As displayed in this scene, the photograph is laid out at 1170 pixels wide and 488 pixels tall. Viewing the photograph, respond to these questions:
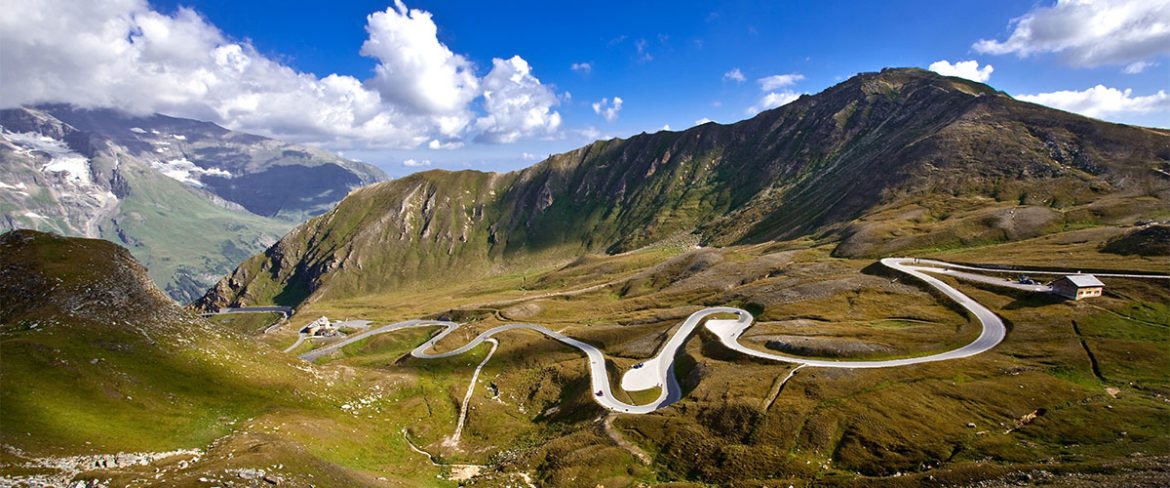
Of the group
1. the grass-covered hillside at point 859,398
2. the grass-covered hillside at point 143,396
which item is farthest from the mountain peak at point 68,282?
the grass-covered hillside at point 859,398

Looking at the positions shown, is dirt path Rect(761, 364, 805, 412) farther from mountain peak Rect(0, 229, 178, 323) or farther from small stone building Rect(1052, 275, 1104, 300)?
mountain peak Rect(0, 229, 178, 323)

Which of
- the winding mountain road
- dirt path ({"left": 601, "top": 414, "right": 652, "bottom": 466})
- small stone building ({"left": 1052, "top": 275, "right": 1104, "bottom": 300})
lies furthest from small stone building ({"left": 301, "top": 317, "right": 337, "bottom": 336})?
small stone building ({"left": 1052, "top": 275, "right": 1104, "bottom": 300})

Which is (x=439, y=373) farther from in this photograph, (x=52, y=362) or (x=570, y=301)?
(x=570, y=301)

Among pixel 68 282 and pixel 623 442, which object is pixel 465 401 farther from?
pixel 68 282

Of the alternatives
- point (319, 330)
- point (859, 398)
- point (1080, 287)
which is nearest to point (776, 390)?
point (859, 398)

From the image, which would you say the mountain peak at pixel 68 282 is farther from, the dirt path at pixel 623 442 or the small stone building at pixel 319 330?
the small stone building at pixel 319 330

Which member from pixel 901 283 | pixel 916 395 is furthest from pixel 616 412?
pixel 901 283
